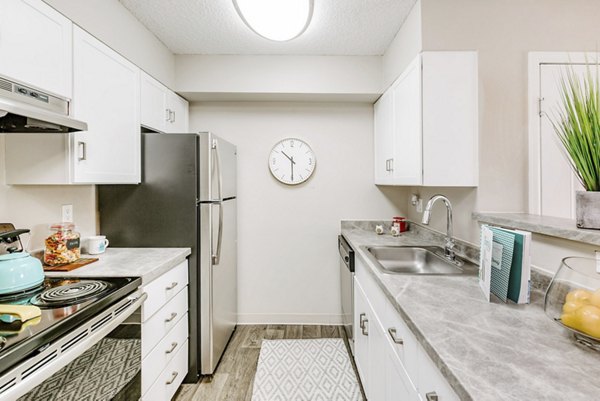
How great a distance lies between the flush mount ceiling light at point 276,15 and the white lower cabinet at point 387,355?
150 centimetres

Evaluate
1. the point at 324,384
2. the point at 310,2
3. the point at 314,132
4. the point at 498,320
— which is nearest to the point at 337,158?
the point at 314,132

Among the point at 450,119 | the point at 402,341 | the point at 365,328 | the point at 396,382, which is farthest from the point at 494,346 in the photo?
the point at 450,119

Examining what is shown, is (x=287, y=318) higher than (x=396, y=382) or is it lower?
lower

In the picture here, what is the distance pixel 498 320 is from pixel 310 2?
1643 mm

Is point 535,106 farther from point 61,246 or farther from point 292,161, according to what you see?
point 61,246

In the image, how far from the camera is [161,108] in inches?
95.3

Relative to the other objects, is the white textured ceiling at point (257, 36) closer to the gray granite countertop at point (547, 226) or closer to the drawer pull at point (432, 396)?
the gray granite countertop at point (547, 226)

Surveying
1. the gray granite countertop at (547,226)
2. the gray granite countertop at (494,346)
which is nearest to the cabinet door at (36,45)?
Result: the gray granite countertop at (494,346)

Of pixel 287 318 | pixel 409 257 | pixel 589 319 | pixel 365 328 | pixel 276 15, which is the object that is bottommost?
pixel 287 318

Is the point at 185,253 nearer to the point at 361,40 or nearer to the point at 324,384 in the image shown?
the point at 324,384

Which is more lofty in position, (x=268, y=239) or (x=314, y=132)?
(x=314, y=132)

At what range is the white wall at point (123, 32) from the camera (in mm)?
1549

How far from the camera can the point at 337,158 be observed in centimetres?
299

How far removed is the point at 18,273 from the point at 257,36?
6.95ft
